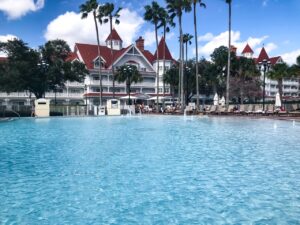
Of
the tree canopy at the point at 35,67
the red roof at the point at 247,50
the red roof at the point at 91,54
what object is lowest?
the tree canopy at the point at 35,67

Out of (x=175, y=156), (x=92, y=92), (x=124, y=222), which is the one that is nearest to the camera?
(x=124, y=222)

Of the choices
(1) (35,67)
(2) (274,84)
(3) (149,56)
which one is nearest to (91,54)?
(3) (149,56)

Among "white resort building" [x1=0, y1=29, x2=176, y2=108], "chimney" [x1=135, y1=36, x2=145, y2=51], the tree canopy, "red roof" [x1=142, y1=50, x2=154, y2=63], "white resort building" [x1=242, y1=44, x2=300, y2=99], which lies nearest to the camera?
the tree canopy

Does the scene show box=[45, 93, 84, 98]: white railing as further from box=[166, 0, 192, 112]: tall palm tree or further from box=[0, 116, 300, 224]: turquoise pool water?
box=[0, 116, 300, 224]: turquoise pool water

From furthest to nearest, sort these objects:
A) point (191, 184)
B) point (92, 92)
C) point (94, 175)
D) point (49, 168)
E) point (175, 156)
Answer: point (92, 92) < point (175, 156) < point (49, 168) < point (94, 175) < point (191, 184)

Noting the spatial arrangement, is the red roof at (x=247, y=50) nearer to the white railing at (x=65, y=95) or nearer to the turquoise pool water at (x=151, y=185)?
the white railing at (x=65, y=95)

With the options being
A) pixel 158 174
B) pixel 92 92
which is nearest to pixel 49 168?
pixel 158 174

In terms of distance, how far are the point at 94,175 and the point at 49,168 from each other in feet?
5.90

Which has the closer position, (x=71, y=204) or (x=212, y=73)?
(x=71, y=204)

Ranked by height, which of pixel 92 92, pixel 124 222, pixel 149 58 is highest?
pixel 149 58

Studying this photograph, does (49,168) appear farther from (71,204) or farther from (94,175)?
(71,204)

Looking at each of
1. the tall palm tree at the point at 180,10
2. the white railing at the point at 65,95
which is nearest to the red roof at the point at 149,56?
the white railing at the point at 65,95

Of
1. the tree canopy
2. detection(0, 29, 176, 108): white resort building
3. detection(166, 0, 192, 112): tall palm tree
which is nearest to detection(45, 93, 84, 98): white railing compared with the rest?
detection(0, 29, 176, 108): white resort building

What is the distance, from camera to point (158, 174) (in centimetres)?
833
